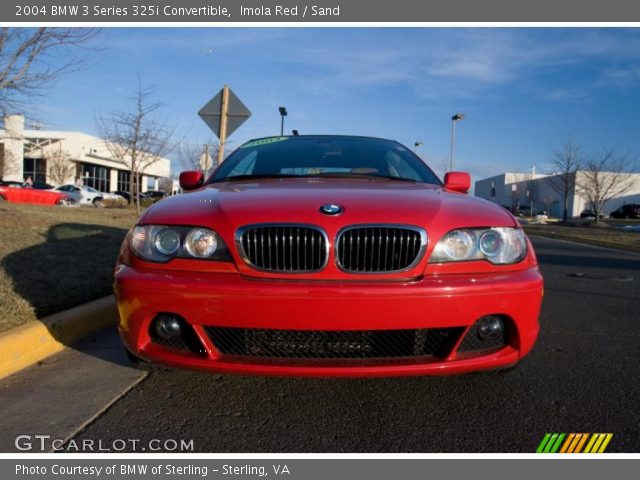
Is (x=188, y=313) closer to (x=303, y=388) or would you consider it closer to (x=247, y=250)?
(x=247, y=250)

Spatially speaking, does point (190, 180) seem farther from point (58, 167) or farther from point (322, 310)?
point (58, 167)

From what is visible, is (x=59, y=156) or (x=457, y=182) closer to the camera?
(x=457, y=182)

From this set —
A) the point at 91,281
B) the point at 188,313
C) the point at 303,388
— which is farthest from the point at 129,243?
the point at 91,281

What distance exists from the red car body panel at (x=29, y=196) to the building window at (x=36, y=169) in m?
19.0

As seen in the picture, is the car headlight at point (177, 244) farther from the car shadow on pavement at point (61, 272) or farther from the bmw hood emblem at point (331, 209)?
the car shadow on pavement at point (61, 272)

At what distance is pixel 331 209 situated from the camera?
2.29 m

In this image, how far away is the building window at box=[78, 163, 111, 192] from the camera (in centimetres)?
4397

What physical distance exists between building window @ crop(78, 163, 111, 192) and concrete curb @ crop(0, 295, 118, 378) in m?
43.5

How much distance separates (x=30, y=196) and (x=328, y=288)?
25257mm

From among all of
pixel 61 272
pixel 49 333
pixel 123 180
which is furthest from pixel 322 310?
pixel 123 180

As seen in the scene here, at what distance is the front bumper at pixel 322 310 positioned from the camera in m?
2.07

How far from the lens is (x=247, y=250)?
222cm

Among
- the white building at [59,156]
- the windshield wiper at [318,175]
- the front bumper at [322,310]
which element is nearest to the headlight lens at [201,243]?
the front bumper at [322,310]

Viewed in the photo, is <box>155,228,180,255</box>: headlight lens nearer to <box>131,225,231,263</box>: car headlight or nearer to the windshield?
<box>131,225,231,263</box>: car headlight
